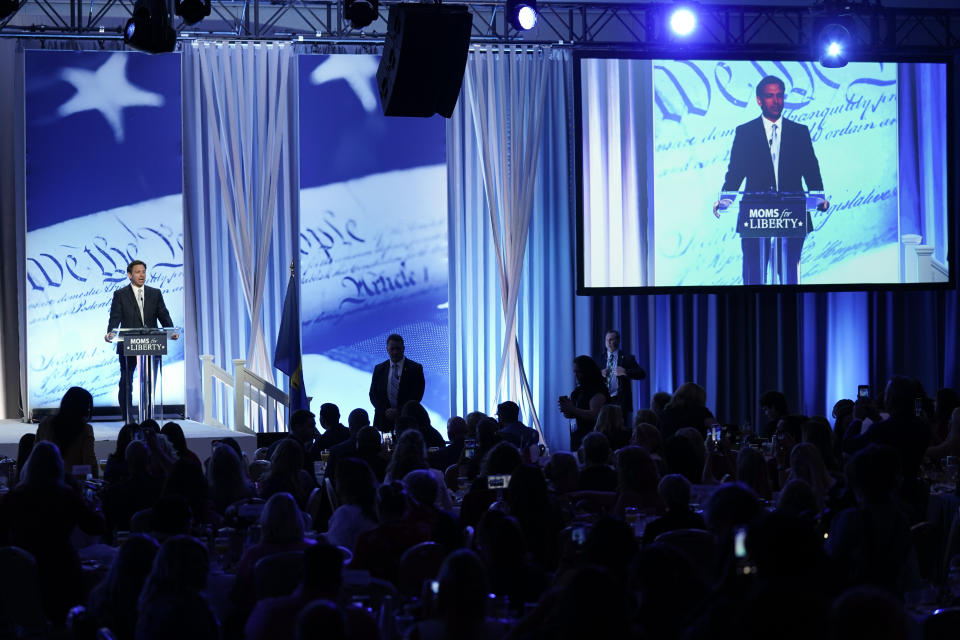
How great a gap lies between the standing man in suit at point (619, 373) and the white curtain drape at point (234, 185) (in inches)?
135

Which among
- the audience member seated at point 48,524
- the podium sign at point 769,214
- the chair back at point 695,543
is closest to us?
the chair back at point 695,543

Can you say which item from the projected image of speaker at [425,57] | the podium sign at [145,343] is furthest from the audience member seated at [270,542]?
the podium sign at [145,343]

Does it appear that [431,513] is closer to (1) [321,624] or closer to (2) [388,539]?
(2) [388,539]

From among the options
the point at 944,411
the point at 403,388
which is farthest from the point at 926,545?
the point at 403,388

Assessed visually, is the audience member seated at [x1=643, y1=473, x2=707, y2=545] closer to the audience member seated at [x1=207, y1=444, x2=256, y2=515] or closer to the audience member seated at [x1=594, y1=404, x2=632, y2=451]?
the audience member seated at [x1=207, y1=444, x2=256, y2=515]

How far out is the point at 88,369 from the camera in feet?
39.9

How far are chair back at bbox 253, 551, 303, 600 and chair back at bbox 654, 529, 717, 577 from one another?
1276mm

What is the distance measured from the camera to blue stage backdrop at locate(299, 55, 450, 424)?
1270cm

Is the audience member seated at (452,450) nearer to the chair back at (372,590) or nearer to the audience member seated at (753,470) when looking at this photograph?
the audience member seated at (753,470)

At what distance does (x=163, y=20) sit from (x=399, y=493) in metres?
5.19

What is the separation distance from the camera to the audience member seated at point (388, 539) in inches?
188

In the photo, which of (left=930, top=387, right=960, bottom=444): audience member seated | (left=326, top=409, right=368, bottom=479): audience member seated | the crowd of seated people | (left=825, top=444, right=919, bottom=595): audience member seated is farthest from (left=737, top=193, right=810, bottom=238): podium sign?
(left=825, top=444, right=919, bottom=595): audience member seated

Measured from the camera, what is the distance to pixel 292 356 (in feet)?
37.9

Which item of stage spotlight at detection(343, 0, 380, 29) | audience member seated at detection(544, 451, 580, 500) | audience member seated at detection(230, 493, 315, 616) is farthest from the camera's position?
stage spotlight at detection(343, 0, 380, 29)
